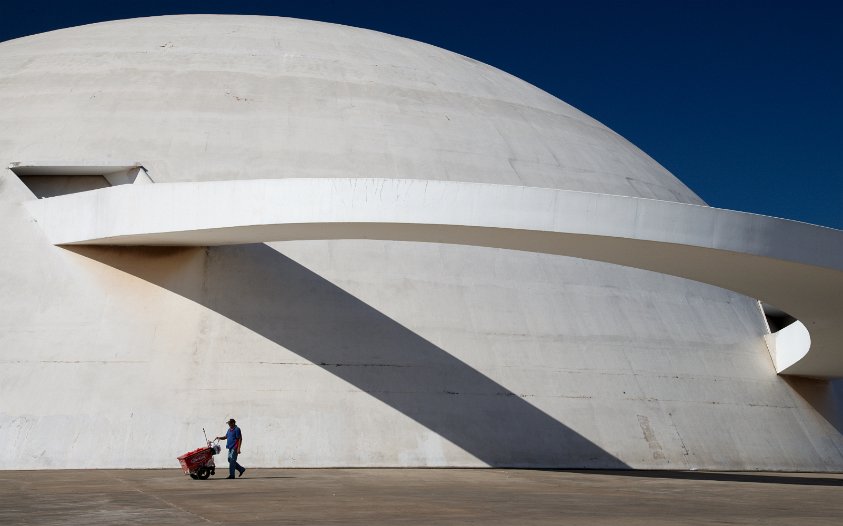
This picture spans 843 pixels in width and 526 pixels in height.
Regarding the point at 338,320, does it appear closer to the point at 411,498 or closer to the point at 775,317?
the point at 411,498

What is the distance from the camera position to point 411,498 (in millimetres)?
12391

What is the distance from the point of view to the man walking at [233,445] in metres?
16.1

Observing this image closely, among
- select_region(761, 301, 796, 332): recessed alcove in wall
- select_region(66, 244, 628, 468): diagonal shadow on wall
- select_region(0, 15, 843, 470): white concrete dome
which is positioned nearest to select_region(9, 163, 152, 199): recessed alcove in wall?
select_region(0, 15, 843, 470): white concrete dome

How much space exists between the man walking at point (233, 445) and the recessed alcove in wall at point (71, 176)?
6.10 meters

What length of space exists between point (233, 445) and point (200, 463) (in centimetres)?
72

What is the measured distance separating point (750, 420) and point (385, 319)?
775 centimetres

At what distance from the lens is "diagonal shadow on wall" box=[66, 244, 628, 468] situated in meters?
18.7

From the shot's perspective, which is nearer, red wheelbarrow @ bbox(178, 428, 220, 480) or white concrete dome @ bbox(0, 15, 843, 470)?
red wheelbarrow @ bbox(178, 428, 220, 480)

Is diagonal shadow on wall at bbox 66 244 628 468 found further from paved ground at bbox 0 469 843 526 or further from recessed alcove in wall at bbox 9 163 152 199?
recessed alcove in wall at bbox 9 163 152 199

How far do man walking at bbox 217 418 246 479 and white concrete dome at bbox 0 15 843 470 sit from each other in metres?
1.22

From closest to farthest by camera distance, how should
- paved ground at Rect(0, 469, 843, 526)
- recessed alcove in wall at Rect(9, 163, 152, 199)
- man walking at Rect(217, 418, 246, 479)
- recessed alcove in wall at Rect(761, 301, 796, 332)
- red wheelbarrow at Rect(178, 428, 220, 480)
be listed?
paved ground at Rect(0, 469, 843, 526)
red wheelbarrow at Rect(178, 428, 220, 480)
man walking at Rect(217, 418, 246, 479)
recessed alcove in wall at Rect(9, 163, 152, 199)
recessed alcove in wall at Rect(761, 301, 796, 332)

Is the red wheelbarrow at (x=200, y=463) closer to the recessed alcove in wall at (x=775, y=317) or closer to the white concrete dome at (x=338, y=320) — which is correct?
the white concrete dome at (x=338, y=320)

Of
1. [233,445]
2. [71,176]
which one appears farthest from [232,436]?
[71,176]

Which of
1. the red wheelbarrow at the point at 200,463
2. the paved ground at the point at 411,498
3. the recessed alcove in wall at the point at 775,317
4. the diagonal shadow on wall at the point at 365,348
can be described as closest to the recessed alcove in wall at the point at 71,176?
the diagonal shadow on wall at the point at 365,348
